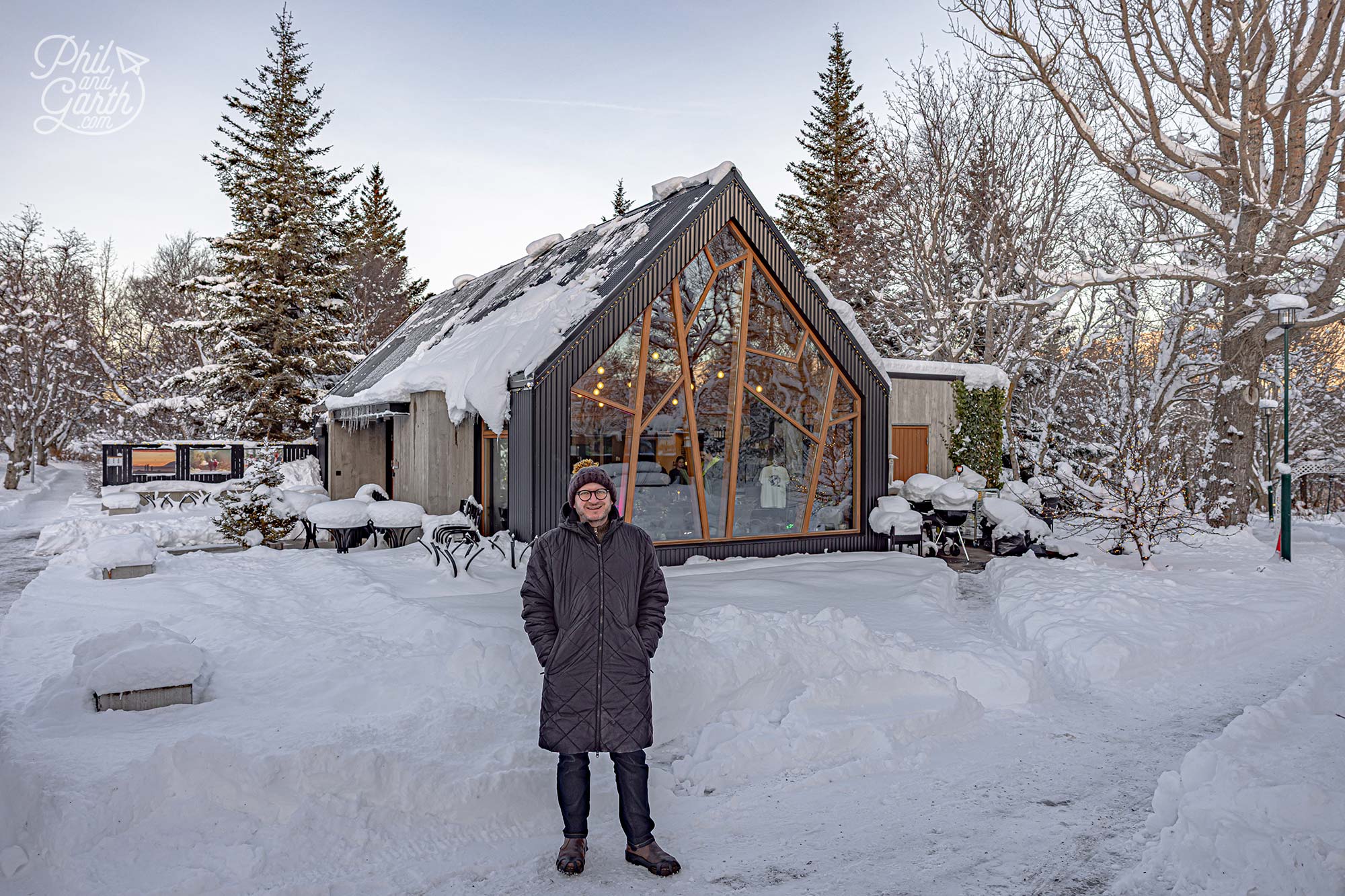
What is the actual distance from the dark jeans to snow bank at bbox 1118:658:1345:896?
6.81 ft

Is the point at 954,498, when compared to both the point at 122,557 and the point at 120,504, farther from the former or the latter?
the point at 120,504

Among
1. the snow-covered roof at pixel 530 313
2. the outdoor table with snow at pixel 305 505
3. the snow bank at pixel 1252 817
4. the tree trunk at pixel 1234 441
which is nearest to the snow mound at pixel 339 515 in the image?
the outdoor table with snow at pixel 305 505

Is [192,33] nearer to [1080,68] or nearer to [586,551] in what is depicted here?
[586,551]

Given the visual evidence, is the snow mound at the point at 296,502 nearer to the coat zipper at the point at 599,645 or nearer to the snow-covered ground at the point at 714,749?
the snow-covered ground at the point at 714,749

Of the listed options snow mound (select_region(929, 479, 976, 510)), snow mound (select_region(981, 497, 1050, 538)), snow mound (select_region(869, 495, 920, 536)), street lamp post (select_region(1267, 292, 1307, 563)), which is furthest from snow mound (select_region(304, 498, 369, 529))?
street lamp post (select_region(1267, 292, 1307, 563))

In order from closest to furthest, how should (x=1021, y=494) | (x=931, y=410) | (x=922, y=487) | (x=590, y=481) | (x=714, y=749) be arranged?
(x=590, y=481), (x=714, y=749), (x=922, y=487), (x=1021, y=494), (x=931, y=410)

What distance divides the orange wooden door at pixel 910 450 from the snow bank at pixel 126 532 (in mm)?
12548

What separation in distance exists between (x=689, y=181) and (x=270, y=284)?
17.6 m

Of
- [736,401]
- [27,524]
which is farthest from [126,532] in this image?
[736,401]

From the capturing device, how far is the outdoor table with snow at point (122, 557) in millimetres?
9906

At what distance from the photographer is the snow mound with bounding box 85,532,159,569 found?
9945mm

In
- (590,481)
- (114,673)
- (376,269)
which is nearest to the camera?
(590,481)

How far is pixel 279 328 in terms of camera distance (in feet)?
83.9

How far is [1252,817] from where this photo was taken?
3.65m
